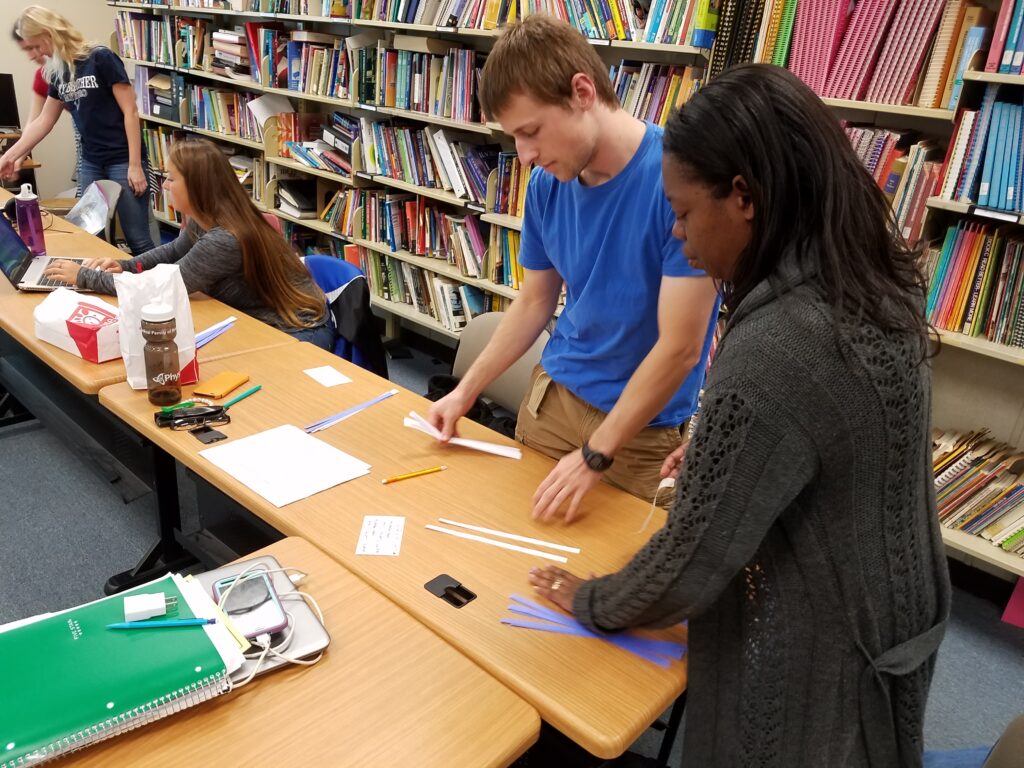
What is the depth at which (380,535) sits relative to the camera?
1.30m

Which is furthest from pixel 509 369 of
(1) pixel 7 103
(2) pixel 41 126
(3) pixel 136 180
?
(1) pixel 7 103

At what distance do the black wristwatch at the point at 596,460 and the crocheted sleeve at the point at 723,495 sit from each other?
391 millimetres

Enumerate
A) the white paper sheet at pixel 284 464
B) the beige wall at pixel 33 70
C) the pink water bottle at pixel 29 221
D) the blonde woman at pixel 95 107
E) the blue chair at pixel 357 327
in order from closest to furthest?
1. the white paper sheet at pixel 284 464
2. the blue chair at pixel 357 327
3. the pink water bottle at pixel 29 221
4. the blonde woman at pixel 95 107
5. the beige wall at pixel 33 70

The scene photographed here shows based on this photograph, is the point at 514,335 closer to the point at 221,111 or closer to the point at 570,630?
the point at 570,630

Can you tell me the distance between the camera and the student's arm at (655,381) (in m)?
1.29

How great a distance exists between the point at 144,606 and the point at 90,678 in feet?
0.39

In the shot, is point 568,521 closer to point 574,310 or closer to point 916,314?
point 574,310

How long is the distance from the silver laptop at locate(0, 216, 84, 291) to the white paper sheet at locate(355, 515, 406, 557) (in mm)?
1714

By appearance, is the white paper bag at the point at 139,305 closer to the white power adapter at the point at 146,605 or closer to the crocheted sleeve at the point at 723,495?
the white power adapter at the point at 146,605

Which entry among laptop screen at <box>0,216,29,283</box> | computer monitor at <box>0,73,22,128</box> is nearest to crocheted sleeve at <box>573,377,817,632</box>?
laptop screen at <box>0,216,29,283</box>

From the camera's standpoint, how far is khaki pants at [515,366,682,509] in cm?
156

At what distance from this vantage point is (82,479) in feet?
9.11

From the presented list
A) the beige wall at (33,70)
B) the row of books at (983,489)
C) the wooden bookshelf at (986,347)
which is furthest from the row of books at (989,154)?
the beige wall at (33,70)

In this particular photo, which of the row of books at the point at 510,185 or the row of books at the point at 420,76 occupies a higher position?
the row of books at the point at 420,76
